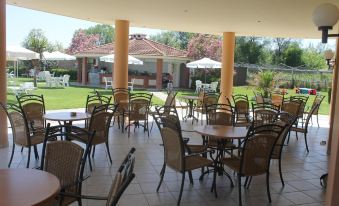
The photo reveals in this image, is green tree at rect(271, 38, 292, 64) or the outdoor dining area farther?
green tree at rect(271, 38, 292, 64)

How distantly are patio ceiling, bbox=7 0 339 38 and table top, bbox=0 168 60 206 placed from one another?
4.70m

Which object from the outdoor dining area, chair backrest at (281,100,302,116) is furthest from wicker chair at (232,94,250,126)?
chair backrest at (281,100,302,116)

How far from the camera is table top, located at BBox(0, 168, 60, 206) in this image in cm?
200

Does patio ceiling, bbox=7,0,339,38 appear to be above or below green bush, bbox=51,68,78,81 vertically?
above

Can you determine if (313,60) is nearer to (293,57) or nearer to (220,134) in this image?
(293,57)

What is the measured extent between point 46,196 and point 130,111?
5.25 metres

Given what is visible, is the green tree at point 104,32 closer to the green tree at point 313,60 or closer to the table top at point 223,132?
the green tree at point 313,60

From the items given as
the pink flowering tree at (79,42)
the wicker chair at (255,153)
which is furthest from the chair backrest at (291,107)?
the pink flowering tree at (79,42)

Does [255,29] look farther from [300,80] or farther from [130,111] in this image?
[300,80]

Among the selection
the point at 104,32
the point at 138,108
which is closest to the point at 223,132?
the point at 138,108

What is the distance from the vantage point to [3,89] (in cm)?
595

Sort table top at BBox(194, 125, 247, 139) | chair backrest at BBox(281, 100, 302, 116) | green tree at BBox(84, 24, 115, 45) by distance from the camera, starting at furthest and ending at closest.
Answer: green tree at BBox(84, 24, 115, 45) < chair backrest at BBox(281, 100, 302, 116) < table top at BBox(194, 125, 247, 139)

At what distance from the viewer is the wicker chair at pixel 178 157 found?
3.64 metres

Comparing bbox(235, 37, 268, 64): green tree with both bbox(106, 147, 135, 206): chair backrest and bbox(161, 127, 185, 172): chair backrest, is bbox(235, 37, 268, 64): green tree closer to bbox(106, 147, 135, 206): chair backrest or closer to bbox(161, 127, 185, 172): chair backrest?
bbox(161, 127, 185, 172): chair backrest
